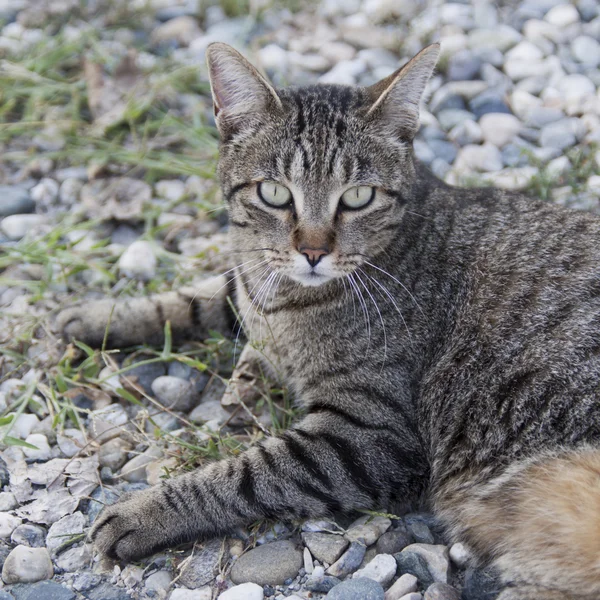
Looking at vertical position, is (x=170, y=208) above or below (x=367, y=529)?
above

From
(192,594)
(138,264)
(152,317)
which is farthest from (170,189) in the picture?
(192,594)

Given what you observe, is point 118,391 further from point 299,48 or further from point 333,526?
point 299,48

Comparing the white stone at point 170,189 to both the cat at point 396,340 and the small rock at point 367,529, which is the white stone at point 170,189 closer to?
the cat at point 396,340

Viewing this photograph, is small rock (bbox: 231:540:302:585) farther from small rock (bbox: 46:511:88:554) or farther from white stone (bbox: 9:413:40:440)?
white stone (bbox: 9:413:40:440)

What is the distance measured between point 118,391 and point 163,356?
0.24 metres

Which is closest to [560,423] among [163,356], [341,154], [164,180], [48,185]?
[341,154]

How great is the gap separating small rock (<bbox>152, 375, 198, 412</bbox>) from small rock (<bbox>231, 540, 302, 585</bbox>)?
81 centimetres

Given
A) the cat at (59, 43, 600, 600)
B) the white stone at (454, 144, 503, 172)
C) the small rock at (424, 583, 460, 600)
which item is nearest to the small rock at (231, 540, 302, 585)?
the cat at (59, 43, 600, 600)

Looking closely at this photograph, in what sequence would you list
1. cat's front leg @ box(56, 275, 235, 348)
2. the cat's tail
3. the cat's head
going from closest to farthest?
1. the cat's tail
2. the cat's head
3. cat's front leg @ box(56, 275, 235, 348)

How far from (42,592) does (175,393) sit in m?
0.99

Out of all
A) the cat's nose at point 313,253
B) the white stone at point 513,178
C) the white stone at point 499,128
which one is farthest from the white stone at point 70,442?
the white stone at point 499,128

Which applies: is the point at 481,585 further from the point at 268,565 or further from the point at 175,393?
the point at 175,393

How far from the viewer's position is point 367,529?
249 cm

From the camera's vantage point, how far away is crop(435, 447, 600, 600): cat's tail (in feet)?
7.11
